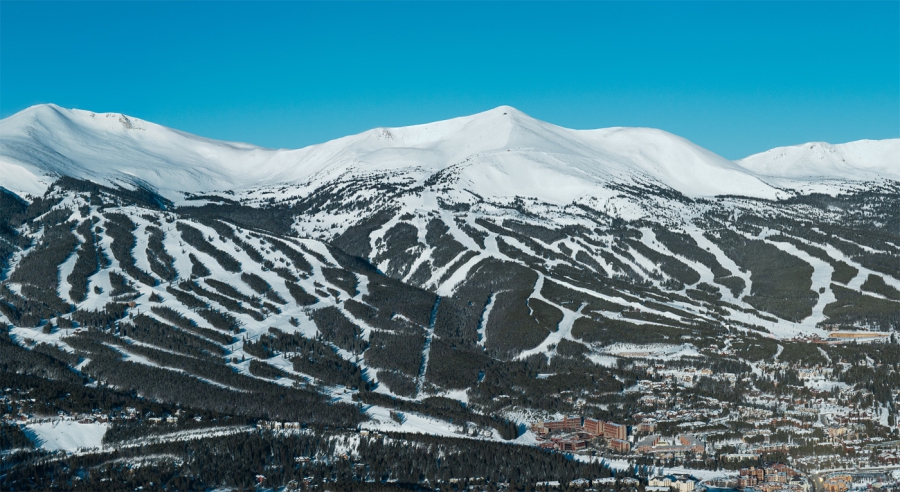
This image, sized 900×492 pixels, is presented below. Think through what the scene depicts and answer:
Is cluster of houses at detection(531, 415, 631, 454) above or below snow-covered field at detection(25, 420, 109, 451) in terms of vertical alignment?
above

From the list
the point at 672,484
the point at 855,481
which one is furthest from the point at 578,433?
the point at 855,481

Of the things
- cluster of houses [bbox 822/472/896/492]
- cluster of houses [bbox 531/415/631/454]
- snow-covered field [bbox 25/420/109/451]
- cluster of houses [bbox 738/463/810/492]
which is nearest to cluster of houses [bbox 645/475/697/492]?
cluster of houses [bbox 738/463/810/492]

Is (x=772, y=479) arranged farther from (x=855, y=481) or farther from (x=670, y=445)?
(x=670, y=445)

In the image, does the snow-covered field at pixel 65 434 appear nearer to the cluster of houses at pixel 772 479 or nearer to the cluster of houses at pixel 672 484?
the cluster of houses at pixel 672 484

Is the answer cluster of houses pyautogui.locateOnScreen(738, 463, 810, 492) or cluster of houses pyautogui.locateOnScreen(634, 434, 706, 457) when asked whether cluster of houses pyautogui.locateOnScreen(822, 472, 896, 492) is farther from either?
cluster of houses pyautogui.locateOnScreen(634, 434, 706, 457)

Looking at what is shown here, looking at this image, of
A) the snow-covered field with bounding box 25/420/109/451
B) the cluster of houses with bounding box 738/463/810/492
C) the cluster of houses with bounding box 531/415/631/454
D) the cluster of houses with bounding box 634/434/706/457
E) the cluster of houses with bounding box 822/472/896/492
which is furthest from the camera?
the cluster of houses with bounding box 531/415/631/454

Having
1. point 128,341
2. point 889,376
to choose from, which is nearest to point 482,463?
point 889,376

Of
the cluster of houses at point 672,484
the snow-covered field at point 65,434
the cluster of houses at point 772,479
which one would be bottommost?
the snow-covered field at point 65,434

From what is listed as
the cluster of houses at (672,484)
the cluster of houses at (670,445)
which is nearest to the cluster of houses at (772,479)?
the cluster of houses at (672,484)

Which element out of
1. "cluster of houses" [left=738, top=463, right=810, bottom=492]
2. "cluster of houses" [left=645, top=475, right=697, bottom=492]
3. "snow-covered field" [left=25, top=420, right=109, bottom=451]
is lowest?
"snow-covered field" [left=25, top=420, right=109, bottom=451]

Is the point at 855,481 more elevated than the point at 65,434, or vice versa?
the point at 855,481

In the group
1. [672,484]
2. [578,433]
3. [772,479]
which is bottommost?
[672,484]
